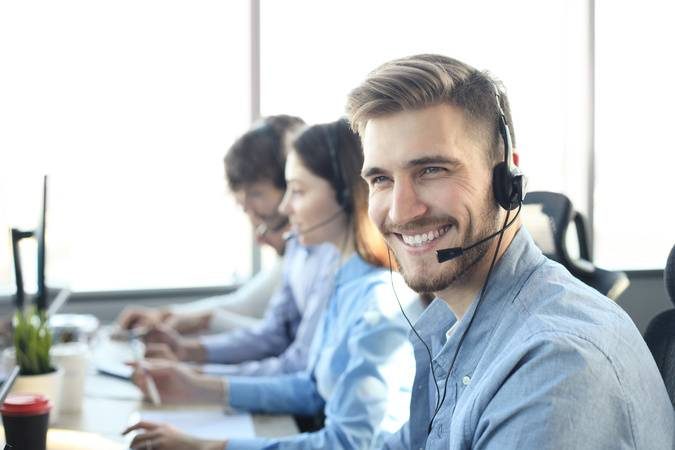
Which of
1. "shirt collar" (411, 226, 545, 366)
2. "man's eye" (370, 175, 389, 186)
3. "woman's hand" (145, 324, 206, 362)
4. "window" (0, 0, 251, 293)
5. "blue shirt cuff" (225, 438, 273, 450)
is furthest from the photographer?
"window" (0, 0, 251, 293)

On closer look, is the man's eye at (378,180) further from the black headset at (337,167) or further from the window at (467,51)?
the window at (467,51)

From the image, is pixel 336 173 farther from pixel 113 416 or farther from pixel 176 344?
pixel 176 344

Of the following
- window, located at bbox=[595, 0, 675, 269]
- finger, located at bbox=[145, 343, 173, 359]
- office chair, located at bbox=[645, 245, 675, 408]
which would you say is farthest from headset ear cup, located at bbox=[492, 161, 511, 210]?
window, located at bbox=[595, 0, 675, 269]

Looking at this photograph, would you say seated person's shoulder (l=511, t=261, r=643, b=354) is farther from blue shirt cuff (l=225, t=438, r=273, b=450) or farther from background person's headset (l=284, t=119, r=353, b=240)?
background person's headset (l=284, t=119, r=353, b=240)

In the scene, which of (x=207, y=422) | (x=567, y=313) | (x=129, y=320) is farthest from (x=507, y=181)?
(x=129, y=320)

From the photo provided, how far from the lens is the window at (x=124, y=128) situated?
3174 millimetres

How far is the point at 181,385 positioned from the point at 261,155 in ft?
2.60

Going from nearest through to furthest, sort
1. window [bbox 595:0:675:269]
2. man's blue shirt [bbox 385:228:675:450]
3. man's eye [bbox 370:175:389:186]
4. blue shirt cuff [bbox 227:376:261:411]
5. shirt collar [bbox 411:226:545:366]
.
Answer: man's blue shirt [bbox 385:228:675:450] < shirt collar [bbox 411:226:545:366] < man's eye [bbox 370:175:389:186] < blue shirt cuff [bbox 227:376:261:411] < window [bbox 595:0:675:269]

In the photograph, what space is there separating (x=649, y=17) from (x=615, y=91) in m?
0.41

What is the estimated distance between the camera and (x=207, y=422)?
1.71m

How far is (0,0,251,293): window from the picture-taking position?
3.17 metres

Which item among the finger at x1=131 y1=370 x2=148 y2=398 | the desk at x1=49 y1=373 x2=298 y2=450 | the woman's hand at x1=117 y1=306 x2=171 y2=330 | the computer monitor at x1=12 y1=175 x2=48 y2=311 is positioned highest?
the computer monitor at x1=12 y1=175 x2=48 y2=311

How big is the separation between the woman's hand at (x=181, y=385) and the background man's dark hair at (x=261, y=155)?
2.36 feet

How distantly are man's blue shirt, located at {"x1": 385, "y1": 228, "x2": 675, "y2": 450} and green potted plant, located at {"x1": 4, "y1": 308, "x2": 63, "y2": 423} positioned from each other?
834 mm
